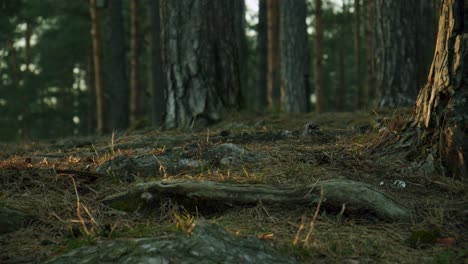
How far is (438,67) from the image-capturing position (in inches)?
152

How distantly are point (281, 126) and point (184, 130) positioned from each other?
136cm

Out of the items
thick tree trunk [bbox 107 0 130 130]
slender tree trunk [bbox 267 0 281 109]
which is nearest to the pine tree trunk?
slender tree trunk [bbox 267 0 281 109]

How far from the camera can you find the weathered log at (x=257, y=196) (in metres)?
3.07

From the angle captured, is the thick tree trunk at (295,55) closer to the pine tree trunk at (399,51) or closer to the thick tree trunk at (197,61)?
the pine tree trunk at (399,51)

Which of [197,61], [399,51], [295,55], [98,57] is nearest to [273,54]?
[295,55]

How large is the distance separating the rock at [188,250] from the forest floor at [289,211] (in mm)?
111

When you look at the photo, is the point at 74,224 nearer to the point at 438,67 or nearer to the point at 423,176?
the point at 423,176

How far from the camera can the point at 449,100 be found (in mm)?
3711

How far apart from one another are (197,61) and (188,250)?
5.45 metres

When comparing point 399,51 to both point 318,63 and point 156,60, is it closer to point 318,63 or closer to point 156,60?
point 156,60

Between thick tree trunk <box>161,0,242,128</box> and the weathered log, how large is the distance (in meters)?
4.16

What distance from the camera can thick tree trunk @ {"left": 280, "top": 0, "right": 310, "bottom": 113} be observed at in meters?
12.8

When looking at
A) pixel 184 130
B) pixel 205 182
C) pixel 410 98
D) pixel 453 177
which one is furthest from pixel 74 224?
pixel 410 98

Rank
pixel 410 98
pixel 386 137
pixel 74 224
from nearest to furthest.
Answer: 1. pixel 74 224
2. pixel 386 137
3. pixel 410 98
